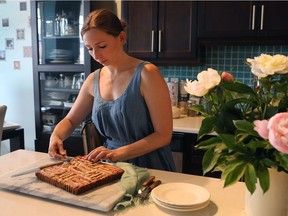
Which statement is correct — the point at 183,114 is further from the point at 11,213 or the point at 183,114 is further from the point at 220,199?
the point at 11,213

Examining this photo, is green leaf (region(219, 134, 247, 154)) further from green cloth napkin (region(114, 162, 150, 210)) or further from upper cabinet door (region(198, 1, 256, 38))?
upper cabinet door (region(198, 1, 256, 38))

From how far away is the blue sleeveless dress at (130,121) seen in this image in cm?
136

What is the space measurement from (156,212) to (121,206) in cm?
10

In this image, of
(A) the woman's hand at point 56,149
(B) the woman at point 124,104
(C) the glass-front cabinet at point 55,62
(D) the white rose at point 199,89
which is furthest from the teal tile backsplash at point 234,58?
(D) the white rose at point 199,89

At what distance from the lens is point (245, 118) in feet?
2.43

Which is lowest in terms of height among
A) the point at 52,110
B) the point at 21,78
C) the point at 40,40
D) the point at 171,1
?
the point at 52,110

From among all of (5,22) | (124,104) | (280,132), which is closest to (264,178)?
(280,132)

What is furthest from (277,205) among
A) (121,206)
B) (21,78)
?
(21,78)

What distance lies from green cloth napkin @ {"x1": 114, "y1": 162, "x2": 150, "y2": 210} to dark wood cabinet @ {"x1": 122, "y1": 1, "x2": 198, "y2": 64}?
153 centimetres

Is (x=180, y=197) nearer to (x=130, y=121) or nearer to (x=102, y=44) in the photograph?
(x=130, y=121)

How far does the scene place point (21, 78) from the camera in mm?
3418

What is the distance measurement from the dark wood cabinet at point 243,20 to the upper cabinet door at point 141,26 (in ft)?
1.25

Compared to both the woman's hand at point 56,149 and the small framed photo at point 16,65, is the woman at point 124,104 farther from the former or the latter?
the small framed photo at point 16,65

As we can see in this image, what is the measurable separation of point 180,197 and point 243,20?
1.68 meters
